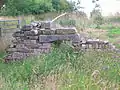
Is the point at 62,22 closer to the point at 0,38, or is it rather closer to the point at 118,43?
the point at 118,43

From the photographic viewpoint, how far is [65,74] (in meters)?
6.54

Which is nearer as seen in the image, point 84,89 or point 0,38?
point 84,89

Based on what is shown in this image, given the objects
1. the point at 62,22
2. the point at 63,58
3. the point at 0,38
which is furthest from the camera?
the point at 62,22

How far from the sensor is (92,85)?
5.77 m

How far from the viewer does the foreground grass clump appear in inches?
233

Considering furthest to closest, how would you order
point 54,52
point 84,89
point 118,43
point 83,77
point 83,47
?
1. point 118,43
2. point 83,47
3. point 54,52
4. point 83,77
5. point 84,89

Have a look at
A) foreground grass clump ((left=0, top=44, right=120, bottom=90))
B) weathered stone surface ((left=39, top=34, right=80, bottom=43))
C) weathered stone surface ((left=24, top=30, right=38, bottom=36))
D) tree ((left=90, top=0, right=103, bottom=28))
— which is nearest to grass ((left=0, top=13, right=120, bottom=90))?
foreground grass clump ((left=0, top=44, right=120, bottom=90))

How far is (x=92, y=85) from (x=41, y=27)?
6158 mm

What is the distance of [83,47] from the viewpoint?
35.7ft

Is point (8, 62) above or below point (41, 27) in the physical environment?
below

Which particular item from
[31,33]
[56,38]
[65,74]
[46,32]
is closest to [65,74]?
[65,74]

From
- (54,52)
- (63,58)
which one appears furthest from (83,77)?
(54,52)

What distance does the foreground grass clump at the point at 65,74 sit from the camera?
591 cm

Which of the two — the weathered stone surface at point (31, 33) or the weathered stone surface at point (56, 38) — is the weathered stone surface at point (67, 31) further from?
the weathered stone surface at point (31, 33)
